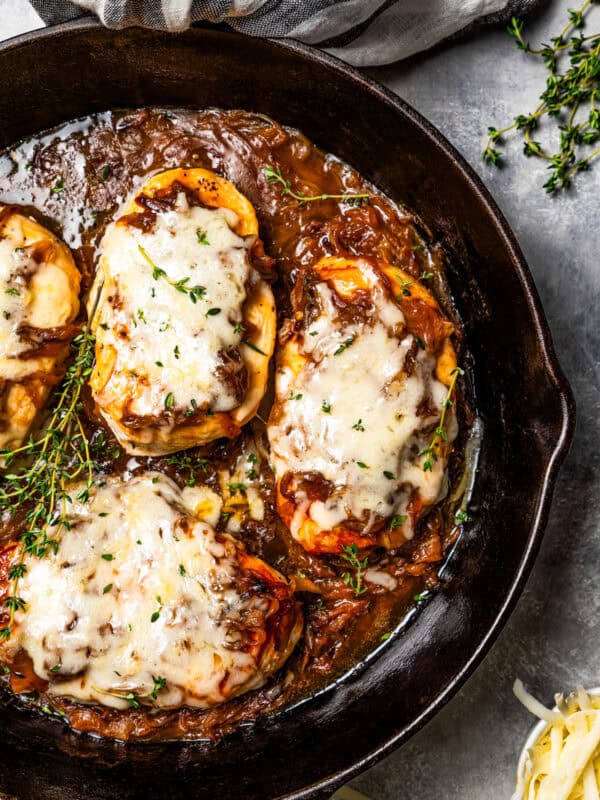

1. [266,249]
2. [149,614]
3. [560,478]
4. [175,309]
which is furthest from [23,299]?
[560,478]

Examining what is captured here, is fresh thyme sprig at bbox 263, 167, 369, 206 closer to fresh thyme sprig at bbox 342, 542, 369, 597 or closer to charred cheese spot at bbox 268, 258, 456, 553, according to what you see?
charred cheese spot at bbox 268, 258, 456, 553

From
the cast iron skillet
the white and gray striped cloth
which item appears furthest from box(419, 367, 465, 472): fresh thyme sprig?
the white and gray striped cloth

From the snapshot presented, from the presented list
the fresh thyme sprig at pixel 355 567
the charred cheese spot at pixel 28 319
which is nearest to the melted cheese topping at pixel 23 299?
the charred cheese spot at pixel 28 319

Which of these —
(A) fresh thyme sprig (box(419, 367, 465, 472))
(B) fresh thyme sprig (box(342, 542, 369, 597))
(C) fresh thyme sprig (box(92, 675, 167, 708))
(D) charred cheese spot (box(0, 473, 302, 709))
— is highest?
(A) fresh thyme sprig (box(419, 367, 465, 472))

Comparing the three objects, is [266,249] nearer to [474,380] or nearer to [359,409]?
[359,409]

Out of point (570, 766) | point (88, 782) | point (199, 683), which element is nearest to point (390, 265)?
point (199, 683)
